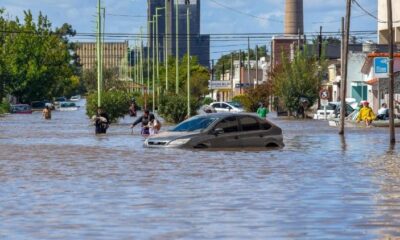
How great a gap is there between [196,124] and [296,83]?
→ 190ft

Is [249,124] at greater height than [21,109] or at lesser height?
greater

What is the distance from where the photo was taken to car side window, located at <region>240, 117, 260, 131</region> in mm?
39828

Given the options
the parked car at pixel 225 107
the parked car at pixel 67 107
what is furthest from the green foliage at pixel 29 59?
the parked car at pixel 225 107

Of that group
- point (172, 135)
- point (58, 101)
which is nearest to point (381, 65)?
point (172, 135)

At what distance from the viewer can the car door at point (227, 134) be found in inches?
1547

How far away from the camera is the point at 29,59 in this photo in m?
144

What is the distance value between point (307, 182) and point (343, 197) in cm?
373

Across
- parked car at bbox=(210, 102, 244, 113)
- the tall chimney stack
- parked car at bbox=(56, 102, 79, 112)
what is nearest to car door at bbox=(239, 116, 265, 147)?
parked car at bbox=(210, 102, 244, 113)

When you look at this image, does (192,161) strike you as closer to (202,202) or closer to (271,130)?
(271,130)

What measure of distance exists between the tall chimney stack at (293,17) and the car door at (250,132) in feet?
461

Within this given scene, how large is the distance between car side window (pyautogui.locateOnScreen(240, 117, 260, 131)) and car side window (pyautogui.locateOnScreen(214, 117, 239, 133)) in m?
0.22

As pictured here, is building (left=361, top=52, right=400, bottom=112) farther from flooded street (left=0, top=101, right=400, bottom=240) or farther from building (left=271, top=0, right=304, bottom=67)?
building (left=271, top=0, right=304, bottom=67)

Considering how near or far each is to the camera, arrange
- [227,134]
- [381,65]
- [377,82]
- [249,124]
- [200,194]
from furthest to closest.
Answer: [377,82], [381,65], [249,124], [227,134], [200,194]

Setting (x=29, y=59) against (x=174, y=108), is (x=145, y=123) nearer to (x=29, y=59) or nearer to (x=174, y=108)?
(x=174, y=108)
